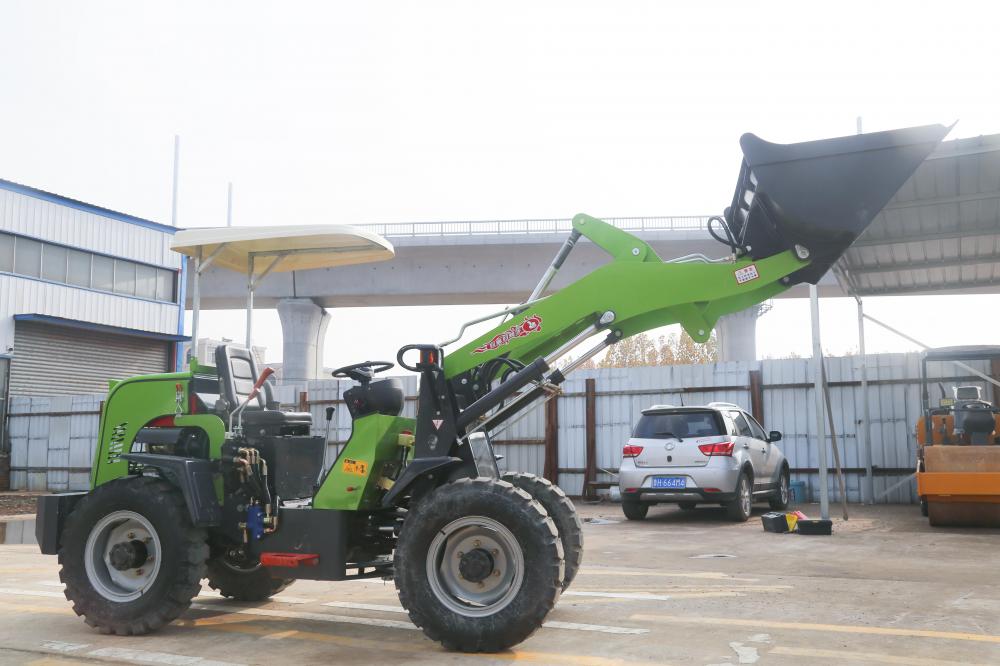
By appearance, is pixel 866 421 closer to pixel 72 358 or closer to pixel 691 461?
pixel 691 461

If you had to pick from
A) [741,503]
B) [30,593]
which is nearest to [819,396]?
[741,503]

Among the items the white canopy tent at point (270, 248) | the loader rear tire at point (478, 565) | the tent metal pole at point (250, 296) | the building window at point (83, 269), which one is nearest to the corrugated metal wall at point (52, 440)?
the building window at point (83, 269)

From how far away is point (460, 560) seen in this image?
5.10 metres

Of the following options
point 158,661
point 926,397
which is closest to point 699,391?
point 926,397

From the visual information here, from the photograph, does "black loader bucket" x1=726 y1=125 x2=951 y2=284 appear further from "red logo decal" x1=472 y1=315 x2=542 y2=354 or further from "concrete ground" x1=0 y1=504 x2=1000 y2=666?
"concrete ground" x1=0 y1=504 x2=1000 y2=666

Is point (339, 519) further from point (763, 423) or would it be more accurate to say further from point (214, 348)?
point (763, 423)

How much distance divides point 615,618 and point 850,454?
10988 millimetres

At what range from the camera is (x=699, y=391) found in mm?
16719

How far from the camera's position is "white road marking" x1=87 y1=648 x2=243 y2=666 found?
4.84m

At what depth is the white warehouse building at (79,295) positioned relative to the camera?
23156mm

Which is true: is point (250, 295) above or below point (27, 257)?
below

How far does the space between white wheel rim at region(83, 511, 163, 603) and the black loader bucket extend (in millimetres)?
4179

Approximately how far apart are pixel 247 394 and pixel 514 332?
80.4 inches

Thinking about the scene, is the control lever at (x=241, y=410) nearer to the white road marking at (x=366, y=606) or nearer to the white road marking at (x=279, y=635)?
the white road marking at (x=279, y=635)
